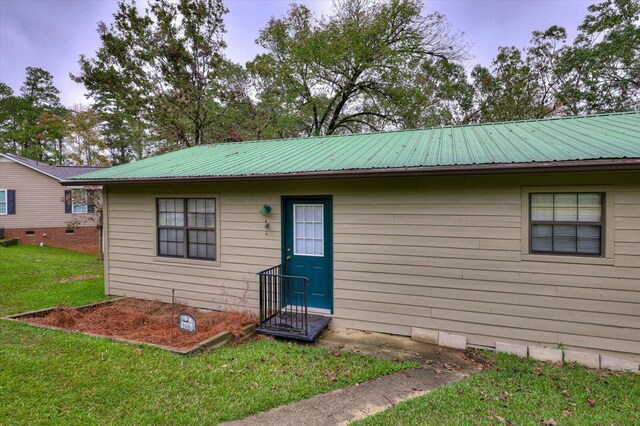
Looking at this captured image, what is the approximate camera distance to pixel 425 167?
457 centimetres

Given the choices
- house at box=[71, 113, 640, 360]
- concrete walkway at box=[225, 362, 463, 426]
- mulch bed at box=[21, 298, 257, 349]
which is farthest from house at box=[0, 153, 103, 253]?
concrete walkway at box=[225, 362, 463, 426]

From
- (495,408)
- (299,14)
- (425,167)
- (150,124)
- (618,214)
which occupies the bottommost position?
(495,408)

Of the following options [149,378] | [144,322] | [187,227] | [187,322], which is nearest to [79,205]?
[187,227]

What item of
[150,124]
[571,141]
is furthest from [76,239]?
[571,141]

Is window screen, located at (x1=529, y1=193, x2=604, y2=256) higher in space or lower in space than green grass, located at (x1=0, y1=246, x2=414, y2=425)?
higher

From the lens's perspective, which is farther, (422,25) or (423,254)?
(422,25)

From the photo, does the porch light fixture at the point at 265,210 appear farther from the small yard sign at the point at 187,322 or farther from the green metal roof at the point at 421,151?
the small yard sign at the point at 187,322

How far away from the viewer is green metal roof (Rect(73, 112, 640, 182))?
4.49 meters

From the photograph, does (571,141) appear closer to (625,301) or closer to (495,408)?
(625,301)

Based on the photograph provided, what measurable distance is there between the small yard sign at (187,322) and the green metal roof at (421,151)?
2.36m

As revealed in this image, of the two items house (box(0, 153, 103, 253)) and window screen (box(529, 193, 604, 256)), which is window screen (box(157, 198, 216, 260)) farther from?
house (box(0, 153, 103, 253))

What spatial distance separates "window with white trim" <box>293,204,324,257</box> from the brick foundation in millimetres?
17527

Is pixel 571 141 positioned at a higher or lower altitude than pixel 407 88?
lower

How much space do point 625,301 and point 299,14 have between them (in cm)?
1822
